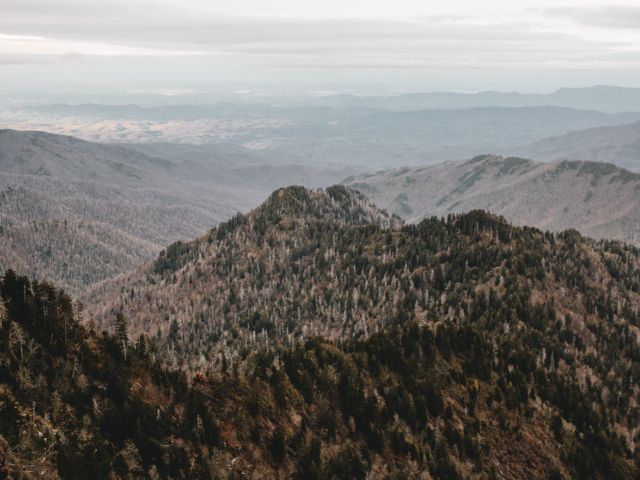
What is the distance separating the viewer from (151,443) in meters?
86.9

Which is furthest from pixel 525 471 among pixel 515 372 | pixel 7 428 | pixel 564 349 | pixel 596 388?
pixel 7 428

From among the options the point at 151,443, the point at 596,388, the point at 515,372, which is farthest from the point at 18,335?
the point at 596,388

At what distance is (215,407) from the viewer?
343ft

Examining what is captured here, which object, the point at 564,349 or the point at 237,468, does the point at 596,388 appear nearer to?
the point at 564,349

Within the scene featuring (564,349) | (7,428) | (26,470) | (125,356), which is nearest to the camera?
(26,470)

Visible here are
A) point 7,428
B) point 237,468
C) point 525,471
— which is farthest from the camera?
point 525,471

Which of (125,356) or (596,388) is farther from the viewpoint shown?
(596,388)

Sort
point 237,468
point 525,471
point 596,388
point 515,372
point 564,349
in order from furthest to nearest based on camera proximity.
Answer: point 564,349, point 596,388, point 515,372, point 525,471, point 237,468

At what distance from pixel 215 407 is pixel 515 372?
95755 mm

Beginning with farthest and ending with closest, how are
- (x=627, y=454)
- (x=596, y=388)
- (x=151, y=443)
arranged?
(x=596, y=388), (x=627, y=454), (x=151, y=443)

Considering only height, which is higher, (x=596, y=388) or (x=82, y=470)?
(x=82, y=470)

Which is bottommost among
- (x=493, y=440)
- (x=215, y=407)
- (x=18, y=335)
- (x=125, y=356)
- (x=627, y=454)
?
(x=627, y=454)

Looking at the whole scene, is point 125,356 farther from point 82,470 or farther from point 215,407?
point 82,470

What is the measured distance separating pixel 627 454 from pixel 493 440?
46.2 meters
